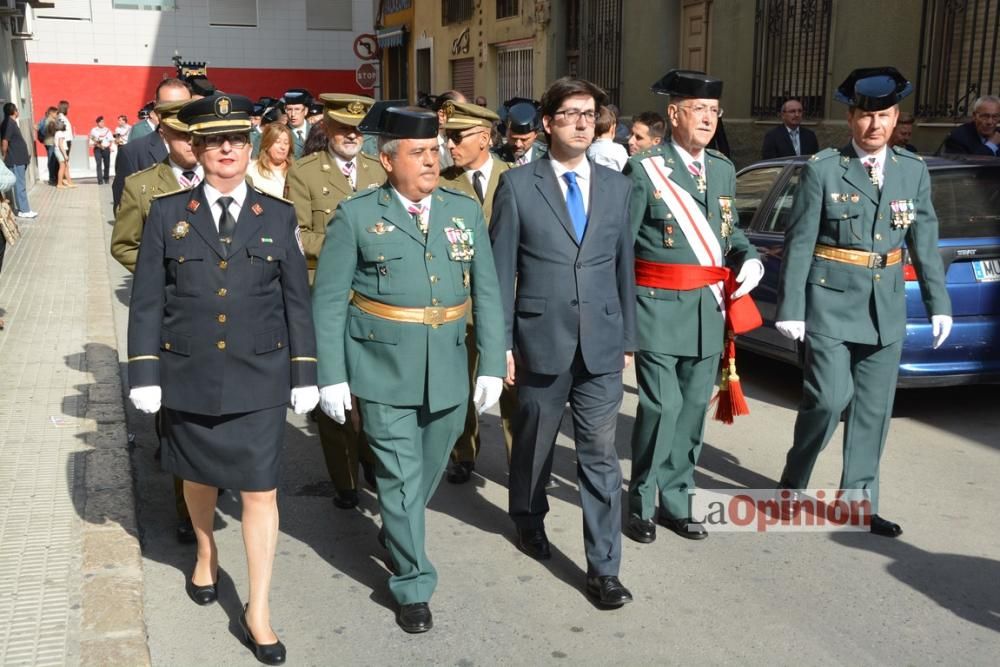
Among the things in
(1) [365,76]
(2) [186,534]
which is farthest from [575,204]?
(1) [365,76]

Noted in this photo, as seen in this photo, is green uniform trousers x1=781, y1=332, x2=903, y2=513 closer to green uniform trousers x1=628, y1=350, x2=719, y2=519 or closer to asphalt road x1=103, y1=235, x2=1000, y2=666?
asphalt road x1=103, y1=235, x2=1000, y2=666

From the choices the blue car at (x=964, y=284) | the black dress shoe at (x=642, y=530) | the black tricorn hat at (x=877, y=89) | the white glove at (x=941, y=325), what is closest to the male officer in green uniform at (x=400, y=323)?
the black dress shoe at (x=642, y=530)

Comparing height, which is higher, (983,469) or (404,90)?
(404,90)

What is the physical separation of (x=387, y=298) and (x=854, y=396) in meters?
2.29

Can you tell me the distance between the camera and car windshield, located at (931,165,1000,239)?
6488 mm

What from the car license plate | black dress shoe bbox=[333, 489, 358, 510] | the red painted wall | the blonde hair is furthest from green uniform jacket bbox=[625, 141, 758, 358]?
the red painted wall

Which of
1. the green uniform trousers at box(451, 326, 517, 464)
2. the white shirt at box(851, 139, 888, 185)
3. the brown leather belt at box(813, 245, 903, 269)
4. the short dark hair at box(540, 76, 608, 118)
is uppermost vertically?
the short dark hair at box(540, 76, 608, 118)

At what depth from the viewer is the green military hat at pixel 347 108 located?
18.1 feet

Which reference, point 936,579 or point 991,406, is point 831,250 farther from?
point 991,406

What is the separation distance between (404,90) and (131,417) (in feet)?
87.8

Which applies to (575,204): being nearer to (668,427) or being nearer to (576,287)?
(576,287)

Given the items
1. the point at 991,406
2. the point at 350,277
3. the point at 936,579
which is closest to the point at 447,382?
the point at 350,277

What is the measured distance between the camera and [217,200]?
3795 millimetres

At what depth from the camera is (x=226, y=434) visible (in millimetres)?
3793
